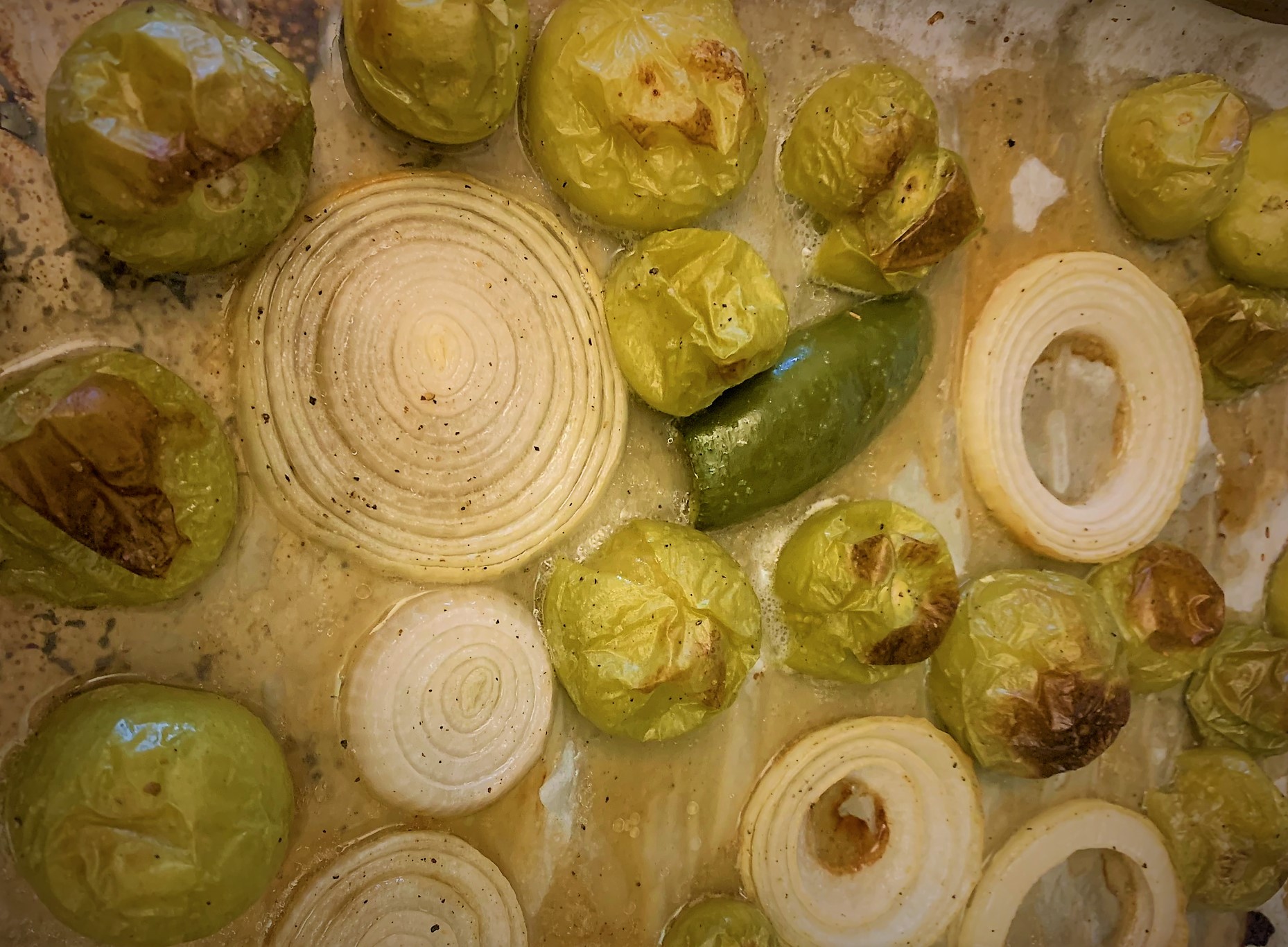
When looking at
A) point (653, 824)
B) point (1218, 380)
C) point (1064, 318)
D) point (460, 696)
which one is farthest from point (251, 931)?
point (1218, 380)

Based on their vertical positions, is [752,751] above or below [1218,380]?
below

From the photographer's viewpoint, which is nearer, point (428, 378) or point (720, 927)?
point (428, 378)

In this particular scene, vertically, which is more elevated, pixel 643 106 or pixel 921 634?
pixel 643 106

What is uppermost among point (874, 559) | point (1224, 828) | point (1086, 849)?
point (874, 559)

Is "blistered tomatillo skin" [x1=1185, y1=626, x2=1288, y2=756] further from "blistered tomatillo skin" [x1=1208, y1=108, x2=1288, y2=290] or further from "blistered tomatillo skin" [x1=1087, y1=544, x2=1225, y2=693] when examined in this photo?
"blistered tomatillo skin" [x1=1208, y1=108, x2=1288, y2=290]

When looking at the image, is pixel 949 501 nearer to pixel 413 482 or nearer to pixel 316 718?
pixel 413 482

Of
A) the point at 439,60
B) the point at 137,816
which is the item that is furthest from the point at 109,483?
the point at 439,60

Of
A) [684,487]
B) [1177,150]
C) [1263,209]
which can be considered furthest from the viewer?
[1263,209]

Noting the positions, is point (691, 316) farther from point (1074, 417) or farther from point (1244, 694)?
point (1244, 694)

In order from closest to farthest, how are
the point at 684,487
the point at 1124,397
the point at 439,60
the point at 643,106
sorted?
1. the point at 439,60
2. the point at 643,106
3. the point at 684,487
4. the point at 1124,397
